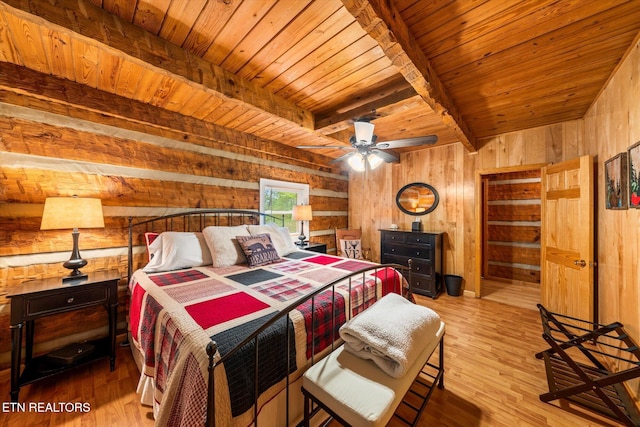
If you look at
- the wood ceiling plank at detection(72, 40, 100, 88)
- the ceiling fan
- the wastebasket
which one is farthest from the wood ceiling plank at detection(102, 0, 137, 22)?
the wastebasket

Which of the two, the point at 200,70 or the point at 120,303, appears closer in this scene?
the point at 200,70

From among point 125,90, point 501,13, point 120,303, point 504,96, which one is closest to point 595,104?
point 504,96

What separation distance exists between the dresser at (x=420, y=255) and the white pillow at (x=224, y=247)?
8.85 feet

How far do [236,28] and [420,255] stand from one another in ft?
12.4

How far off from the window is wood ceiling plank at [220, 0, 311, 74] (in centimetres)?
195

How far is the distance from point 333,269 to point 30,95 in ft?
10.0

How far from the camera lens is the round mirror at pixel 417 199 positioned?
4.29 metres

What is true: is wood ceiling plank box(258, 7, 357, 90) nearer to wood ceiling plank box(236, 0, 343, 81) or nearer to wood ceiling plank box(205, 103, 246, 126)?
wood ceiling plank box(236, 0, 343, 81)

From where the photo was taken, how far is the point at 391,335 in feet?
4.23

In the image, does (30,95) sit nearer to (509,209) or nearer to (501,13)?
(501,13)

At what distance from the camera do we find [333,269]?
2391 millimetres

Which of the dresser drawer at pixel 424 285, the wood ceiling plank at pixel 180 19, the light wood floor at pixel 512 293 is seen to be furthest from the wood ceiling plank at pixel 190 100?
the light wood floor at pixel 512 293

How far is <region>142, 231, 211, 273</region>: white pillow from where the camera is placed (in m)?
2.29

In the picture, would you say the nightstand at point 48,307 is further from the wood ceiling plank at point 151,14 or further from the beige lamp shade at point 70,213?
the wood ceiling plank at point 151,14
